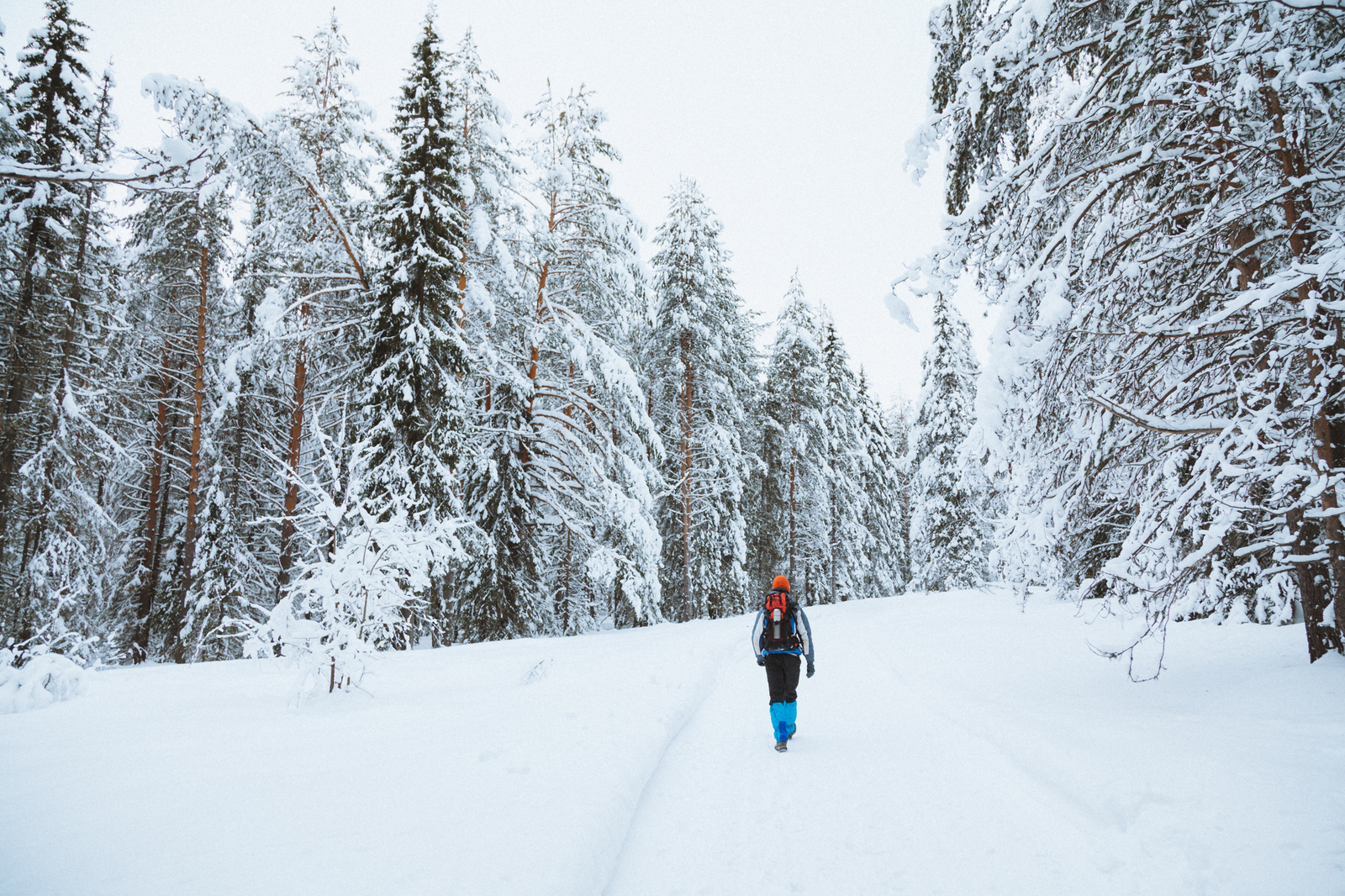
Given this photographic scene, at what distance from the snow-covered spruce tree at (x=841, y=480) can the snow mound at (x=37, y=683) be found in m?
24.0

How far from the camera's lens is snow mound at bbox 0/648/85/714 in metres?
5.31

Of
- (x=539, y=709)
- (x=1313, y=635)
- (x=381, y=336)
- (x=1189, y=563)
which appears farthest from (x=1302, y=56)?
(x=381, y=336)

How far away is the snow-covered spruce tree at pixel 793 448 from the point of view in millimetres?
25219

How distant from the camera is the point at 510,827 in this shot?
137 inches

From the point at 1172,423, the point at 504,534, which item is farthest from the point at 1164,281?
the point at 504,534

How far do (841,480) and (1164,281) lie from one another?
72.0 ft

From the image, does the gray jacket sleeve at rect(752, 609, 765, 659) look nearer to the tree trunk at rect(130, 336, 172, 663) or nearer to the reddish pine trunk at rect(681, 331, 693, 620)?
the reddish pine trunk at rect(681, 331, 693, 620)

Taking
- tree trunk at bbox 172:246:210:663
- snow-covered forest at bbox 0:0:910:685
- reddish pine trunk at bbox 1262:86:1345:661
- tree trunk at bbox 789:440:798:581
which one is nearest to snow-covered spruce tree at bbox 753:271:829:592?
tree trunk at bbox 789:440:798:581

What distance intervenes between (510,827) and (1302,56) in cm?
820

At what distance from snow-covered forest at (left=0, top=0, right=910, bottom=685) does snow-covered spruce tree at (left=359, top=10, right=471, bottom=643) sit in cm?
6

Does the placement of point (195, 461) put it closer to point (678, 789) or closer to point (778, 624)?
point (778, 624)

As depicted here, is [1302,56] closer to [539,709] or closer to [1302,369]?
[1302,369]

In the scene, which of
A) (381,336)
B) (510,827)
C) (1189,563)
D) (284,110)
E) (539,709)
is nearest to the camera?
(510,827)

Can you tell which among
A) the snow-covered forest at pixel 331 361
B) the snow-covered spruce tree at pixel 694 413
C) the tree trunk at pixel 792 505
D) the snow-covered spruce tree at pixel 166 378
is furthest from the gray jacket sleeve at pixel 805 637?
the tree trunk at pixel 792 505
